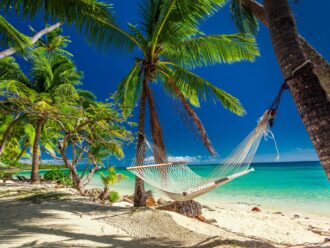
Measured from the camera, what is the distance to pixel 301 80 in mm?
1755

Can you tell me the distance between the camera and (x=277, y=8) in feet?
6.43

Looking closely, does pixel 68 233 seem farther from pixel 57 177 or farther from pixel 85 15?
pixel 57 177

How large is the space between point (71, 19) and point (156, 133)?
69.6 inches

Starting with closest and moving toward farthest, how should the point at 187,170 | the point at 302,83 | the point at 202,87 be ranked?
the point at 302,83 → the point at 187,170 → the point at 202,87

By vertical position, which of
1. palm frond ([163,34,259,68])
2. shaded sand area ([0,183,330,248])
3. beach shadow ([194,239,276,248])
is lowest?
beach shadow ([194,239,276,248])

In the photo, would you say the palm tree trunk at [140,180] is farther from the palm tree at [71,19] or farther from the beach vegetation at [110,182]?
the beach vegetation at [110,182]

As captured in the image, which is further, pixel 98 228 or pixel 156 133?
pixel 156 133

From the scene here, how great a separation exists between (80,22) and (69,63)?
5641 millimetres

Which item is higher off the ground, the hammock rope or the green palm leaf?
the green palm leaf

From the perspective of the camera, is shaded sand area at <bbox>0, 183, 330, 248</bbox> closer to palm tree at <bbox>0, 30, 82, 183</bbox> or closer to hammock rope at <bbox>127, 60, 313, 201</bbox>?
hammock rope at <bbox>127, 60, 313, 201</bbox>

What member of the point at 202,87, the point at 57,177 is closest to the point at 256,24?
the point at 202,87

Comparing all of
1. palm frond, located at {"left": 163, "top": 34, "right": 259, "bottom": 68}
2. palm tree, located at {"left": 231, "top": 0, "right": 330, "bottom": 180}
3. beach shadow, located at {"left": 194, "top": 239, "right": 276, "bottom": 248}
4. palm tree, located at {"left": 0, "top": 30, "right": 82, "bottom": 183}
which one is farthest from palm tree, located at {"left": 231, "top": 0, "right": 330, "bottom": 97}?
palm tree, located at {"left": 0, "top": 30, "right": 82, "bottom": 183}

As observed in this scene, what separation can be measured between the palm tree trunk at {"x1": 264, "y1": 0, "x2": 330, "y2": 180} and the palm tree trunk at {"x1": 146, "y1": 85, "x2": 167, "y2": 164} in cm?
227

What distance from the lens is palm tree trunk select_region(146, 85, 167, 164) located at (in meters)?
3.92
